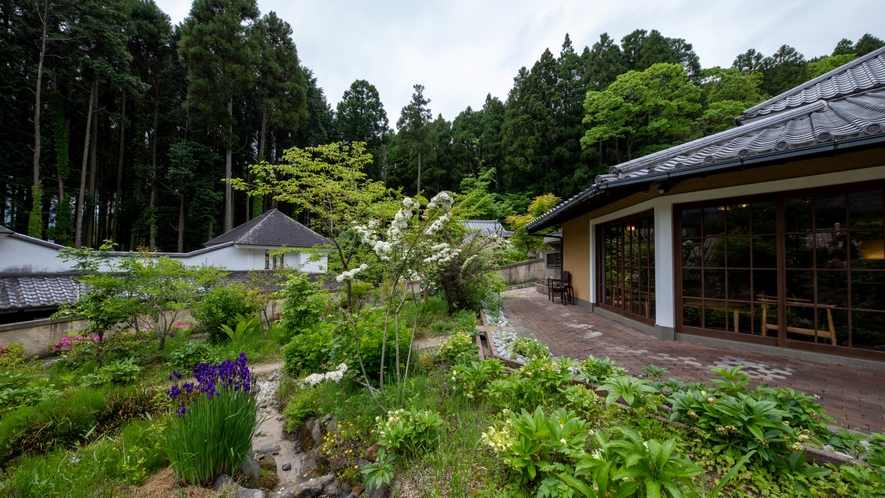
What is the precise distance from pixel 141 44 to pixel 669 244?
3099cm

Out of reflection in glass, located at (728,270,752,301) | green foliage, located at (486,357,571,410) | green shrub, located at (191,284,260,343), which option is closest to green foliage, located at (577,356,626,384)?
green foliage, located at (486,357,571,410)

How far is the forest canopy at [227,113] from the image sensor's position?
16.2 m

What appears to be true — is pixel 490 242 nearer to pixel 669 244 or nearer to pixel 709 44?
pixel 669 244

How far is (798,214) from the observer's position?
3.82m

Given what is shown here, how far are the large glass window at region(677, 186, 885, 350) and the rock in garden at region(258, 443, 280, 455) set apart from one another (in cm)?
577

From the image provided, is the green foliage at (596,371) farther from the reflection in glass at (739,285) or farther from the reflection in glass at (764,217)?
the reflection in glass at (764,217)

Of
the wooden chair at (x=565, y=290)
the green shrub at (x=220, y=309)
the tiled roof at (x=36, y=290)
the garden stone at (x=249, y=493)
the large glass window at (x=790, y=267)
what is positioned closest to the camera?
the garden stone at (x=249, y=493)

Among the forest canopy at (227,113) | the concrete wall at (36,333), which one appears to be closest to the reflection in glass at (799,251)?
the concrete wall at (36,333)

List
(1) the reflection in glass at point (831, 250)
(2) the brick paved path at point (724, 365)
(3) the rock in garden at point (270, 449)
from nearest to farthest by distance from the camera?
(2) the brick paved path at point (724, 365) → (3) the rock in garden at point (270, 449) → (1) the reflection in glass at point (831, 250)

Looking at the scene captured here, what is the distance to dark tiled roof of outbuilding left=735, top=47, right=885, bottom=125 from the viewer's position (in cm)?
437

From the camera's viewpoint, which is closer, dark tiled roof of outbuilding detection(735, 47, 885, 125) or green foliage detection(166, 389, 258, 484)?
green foliage detection(166, 389, 258, 484)

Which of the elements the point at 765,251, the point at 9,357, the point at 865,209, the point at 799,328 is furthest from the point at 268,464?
the point at 865,209

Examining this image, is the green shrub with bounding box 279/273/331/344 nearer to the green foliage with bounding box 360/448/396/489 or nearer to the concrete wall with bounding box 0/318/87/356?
the concrete wall with bounding box 0/318/87/356

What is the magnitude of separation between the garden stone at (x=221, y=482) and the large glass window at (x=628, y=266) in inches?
235
